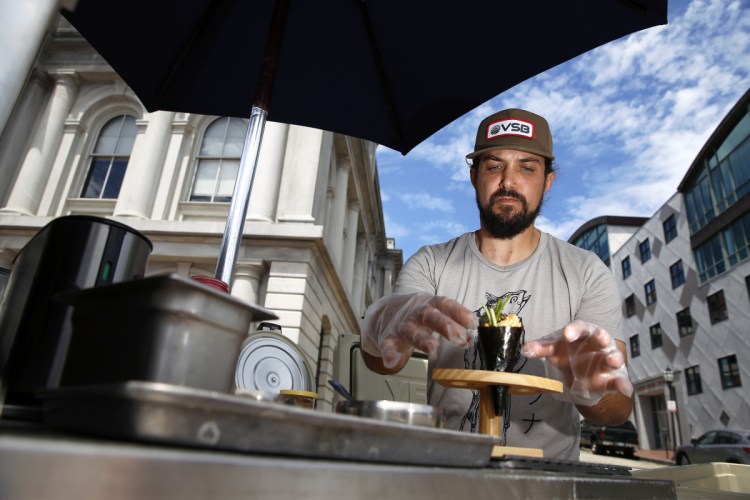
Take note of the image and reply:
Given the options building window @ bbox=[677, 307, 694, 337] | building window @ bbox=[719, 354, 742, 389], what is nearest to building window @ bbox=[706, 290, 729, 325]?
building window @ bbox=[677, 307, 694, 337]

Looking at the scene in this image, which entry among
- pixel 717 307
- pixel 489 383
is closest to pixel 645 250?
pixel 717 307

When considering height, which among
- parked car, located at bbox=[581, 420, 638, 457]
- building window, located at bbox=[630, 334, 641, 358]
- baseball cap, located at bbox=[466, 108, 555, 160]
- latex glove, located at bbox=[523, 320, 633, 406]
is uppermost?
building window, located at bbox=[630, 334, 641, 358]

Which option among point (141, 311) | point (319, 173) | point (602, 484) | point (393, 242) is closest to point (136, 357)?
point (141, 311)

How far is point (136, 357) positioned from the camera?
2.35 feet

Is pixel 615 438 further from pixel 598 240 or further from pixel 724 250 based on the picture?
pixel 598 240

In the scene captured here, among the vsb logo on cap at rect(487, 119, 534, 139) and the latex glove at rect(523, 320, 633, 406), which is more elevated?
the vsb logo on cap at rect(487, 119, 534, 139)

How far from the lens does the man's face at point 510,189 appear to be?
7.45 ft

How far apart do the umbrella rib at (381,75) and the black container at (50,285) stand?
1.79m

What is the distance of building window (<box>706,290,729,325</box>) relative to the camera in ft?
81.9

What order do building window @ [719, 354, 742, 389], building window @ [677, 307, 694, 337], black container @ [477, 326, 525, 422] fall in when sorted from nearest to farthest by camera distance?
black container @ [477, 326, 525, 422] → building window @ [719, 354, 742, 389] → building window @ [677, 307, 694, 337]

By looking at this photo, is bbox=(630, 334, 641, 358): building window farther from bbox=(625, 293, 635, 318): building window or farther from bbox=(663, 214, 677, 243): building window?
bbox=(663, 214, 677, 243): building window

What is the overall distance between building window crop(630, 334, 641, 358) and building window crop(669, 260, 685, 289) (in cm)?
596

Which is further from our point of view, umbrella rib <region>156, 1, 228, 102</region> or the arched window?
the arched window

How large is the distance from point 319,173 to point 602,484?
11.8 metres
